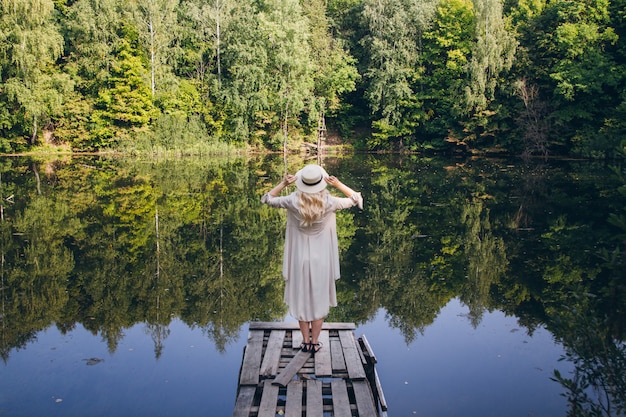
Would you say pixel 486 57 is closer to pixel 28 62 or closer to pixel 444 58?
pixel 444 58

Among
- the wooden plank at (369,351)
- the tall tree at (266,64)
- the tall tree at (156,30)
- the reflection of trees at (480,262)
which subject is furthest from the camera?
the tall tree at (266,64)

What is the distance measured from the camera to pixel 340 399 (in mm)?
5039

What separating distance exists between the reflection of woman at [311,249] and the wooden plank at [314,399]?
2.36 ft

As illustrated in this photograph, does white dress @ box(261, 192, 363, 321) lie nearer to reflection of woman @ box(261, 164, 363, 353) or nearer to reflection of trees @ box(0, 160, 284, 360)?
reflection of woman @ box(261, 164, 363, 353)

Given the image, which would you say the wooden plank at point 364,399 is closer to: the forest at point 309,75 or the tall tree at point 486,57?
the forest at point 309,75

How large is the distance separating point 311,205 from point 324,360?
1.62 m

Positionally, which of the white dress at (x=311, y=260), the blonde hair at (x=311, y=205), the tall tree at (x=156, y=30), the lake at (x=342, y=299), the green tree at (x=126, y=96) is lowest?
the lake at (x=342, y=299)

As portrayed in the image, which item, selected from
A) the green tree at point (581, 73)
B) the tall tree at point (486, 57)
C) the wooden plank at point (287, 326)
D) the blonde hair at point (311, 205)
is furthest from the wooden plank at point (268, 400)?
the tall tree at point (486, 57)

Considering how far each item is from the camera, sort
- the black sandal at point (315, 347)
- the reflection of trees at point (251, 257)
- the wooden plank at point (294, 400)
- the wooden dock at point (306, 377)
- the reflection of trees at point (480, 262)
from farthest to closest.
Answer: the reflection of trees at point (480, 262)
the reflection of trees at point (251, 257)
the black sandal at point (315, 347)
the wooden dock at point (306, 377)
the wooden plank at point (294, 400)

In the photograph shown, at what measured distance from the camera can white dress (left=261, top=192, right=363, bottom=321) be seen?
571 centimetres

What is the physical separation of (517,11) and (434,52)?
6.27 meters

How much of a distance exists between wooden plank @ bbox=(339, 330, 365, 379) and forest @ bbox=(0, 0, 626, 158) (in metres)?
27.8

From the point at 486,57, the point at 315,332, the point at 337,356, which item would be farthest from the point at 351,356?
the point at 486,57

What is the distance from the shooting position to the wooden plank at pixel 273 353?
554 centimetres
